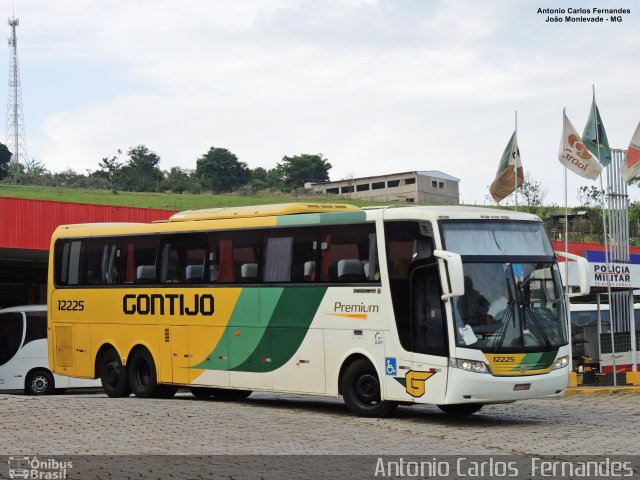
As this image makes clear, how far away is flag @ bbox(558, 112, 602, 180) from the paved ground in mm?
10021

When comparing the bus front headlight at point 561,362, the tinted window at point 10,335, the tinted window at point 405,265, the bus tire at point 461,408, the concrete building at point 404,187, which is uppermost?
the concrete building at point 404,187

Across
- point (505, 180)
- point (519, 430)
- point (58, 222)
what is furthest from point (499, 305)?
point (58, 222)

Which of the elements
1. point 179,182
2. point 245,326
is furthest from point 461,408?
point 179,182

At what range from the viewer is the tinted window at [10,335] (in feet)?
108

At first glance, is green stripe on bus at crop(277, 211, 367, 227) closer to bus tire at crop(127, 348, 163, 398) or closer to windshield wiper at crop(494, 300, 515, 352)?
windshield wiper at crop(494, 300, 515, 352)

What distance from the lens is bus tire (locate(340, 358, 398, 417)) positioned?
18219mm

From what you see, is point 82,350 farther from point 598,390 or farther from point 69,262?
point 598,390

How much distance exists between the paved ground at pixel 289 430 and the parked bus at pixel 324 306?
676 millimetres

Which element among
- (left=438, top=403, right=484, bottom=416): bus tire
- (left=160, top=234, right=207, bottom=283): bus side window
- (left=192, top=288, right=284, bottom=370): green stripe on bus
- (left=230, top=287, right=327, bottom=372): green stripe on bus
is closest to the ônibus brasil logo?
(left=230, top=287, right=327, bottom=372): green stripe on bus

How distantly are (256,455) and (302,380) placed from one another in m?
6.63

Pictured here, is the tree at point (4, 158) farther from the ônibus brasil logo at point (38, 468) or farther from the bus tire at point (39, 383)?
the ônibus brasil logo at point (38, 468)

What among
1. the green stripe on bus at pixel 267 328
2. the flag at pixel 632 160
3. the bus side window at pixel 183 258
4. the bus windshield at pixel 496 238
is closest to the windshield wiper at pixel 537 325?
the bus windshield at pixel 496 238

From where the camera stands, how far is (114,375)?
23.3 metres

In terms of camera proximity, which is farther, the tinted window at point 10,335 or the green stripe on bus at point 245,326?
the tinted window at point 10,335
